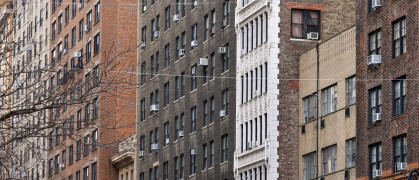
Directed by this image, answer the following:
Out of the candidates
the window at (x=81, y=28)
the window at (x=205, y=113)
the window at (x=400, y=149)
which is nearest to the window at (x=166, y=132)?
the window at (x=205, y=113)

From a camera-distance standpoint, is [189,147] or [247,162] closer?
[247,162]

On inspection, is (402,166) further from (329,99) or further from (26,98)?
(26,98)

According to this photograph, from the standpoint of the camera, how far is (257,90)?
7062 cm

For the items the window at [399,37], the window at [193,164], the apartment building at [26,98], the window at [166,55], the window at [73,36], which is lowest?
the apartment building at [26,98]

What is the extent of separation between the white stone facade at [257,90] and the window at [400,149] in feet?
48.4

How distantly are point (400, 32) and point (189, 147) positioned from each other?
3285 centimetres

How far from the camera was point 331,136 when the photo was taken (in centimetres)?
6200

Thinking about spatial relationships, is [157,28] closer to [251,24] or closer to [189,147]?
[189,147]

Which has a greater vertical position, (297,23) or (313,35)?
(297,23)

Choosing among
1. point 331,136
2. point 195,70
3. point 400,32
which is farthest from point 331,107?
point 195,70

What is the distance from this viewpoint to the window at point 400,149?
52819mm

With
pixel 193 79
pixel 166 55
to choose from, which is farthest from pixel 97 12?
pixel 193 79

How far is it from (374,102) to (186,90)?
31.2m

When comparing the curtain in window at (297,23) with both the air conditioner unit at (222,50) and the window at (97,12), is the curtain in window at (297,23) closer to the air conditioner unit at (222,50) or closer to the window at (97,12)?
the air conditioner unit at (222,50)
